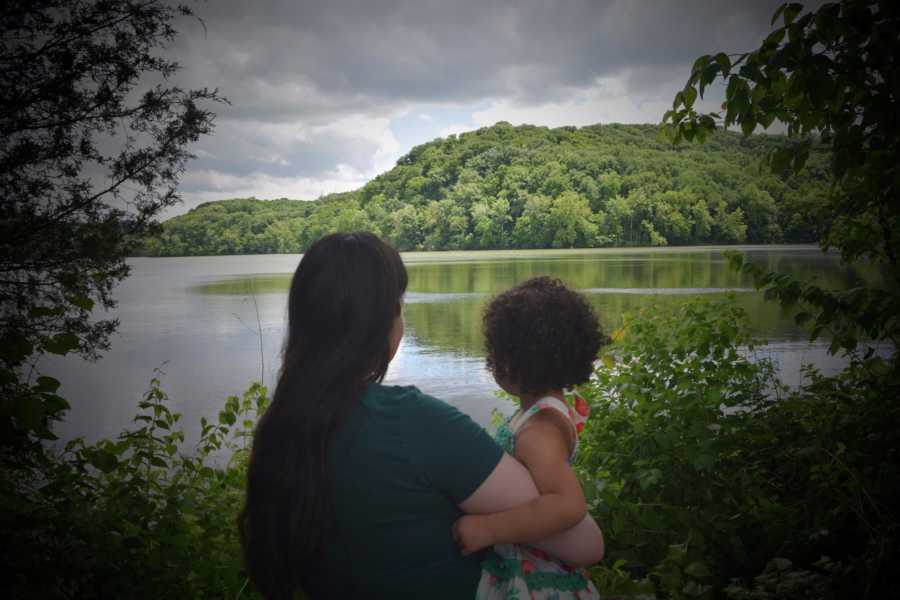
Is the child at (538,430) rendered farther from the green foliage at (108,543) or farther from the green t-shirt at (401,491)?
the green foliage at (108,543)

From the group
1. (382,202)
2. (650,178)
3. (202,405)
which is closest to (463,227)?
(382,202)

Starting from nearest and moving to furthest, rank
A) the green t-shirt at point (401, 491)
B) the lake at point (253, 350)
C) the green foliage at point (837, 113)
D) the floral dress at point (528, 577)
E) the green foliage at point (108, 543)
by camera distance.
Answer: the green t-shirt at point (401, 491), the floral dress at point (528, 577), the green foliage at point (108, 543), the green foliage at point (837, 113), the lake at point (253, 350)

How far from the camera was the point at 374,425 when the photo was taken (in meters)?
1.12

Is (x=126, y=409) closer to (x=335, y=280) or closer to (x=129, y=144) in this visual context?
(x=129, y=144)

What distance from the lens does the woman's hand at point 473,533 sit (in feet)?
3.74

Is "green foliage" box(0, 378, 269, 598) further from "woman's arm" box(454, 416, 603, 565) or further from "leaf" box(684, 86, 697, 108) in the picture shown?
"leaf" box(684, 86, 697, 108)

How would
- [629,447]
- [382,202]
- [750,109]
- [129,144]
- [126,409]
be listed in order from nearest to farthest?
[750,109] → [629,447] → [129,144] → [126,409] → [382,202]

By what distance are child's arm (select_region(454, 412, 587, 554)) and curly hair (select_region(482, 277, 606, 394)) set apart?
0.33 m

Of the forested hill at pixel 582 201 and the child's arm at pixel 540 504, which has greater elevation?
the forested hill at pixel 582 201

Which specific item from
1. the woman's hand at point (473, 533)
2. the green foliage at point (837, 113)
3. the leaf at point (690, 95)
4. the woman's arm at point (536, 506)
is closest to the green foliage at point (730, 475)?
the green foliage at point (837, 113)

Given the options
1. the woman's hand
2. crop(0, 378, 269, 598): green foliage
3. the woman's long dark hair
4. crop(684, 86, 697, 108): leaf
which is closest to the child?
the woman's hand

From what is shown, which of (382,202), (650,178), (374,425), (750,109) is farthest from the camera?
(650,178)

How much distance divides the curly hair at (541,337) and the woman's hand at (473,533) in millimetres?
637

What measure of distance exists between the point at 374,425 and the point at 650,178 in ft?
205
